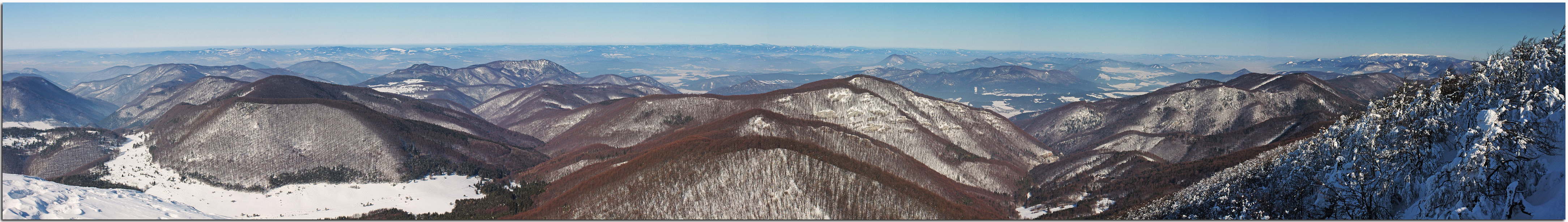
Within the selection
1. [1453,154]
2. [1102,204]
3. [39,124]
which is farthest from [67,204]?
[39,124]

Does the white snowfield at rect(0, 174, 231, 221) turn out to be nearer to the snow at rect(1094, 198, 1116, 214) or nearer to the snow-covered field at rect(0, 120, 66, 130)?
the snow at rect(1094, 198, 1116, 214)

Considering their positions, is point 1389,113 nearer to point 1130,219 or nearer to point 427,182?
point 1130,219

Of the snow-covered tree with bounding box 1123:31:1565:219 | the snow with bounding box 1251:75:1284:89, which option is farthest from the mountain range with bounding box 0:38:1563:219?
the snow with bounding box 1251:75:1284:89

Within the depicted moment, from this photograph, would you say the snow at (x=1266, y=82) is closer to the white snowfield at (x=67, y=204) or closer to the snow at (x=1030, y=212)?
the snow at (x=1030, y=212)

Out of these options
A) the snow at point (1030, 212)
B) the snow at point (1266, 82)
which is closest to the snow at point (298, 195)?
the snow at point (1030, 212)

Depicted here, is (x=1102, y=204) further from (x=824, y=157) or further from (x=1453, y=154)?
(x=1453, y=154)
